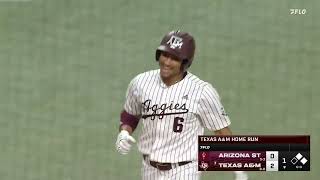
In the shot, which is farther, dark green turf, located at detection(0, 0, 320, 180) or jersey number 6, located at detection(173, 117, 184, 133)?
dark green turf, located at detection(0, 0, 320, 180)

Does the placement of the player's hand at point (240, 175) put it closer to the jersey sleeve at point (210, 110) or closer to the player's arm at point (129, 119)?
the jersey sleeve at point (210, 110)

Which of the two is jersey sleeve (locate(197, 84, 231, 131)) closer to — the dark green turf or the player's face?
the player's face

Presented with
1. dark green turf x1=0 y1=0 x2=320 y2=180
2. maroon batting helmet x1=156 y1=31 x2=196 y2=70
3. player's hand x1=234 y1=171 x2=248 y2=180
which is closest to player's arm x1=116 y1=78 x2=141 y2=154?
maroon batting helmet x1=156 y1=31 x2=196 y2=70

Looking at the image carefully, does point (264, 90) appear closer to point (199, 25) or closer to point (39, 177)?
point (199, 25)

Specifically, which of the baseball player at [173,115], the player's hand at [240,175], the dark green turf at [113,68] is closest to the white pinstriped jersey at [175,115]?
the baseball player at [173,115]

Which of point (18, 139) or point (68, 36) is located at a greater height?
point (68, 36)

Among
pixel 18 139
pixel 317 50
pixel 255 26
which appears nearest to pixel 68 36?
pixel 18 139

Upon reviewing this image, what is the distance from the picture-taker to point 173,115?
176 cm

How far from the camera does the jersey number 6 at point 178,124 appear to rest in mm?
1754

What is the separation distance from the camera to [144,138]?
1791 mm

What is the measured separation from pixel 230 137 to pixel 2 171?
2.93ft
